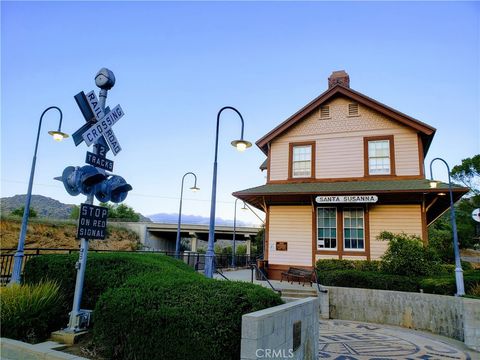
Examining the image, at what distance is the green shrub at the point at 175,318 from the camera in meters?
4.18

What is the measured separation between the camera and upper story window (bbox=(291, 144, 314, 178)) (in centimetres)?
1812

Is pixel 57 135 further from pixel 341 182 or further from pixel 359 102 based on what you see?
pixel 359 102

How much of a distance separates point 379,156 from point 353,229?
13.3ft

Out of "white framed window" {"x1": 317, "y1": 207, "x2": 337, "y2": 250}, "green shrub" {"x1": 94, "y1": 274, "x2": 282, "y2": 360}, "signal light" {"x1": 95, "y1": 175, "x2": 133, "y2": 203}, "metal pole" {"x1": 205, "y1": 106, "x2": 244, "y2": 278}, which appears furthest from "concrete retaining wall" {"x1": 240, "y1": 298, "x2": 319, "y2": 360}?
"white framed window" {"x1": 317, "y1": 207, "x2": 337, "y2": 250}

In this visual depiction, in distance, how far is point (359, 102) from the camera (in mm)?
17750

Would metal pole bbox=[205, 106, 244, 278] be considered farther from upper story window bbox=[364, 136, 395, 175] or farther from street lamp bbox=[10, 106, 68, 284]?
upper story window bbox=[364, 136, 395, 175]

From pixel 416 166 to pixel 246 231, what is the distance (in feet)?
130

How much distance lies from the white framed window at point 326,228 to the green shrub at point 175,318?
11.9m

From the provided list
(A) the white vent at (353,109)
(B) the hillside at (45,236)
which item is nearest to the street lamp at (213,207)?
(A) the white vent at (353,109)

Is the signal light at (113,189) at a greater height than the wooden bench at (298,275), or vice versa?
the signal light at (113,189)

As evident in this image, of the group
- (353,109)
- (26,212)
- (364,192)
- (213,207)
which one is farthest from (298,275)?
(26,212)

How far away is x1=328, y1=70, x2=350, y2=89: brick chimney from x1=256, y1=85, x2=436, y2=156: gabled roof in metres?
3.36

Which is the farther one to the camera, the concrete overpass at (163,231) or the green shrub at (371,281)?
the concrete overpass at (163,231)

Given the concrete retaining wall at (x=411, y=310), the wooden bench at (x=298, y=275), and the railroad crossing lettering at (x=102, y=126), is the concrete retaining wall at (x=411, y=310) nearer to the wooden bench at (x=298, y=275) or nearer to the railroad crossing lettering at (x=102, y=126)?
the wooden bench at (x=298, y=275)
